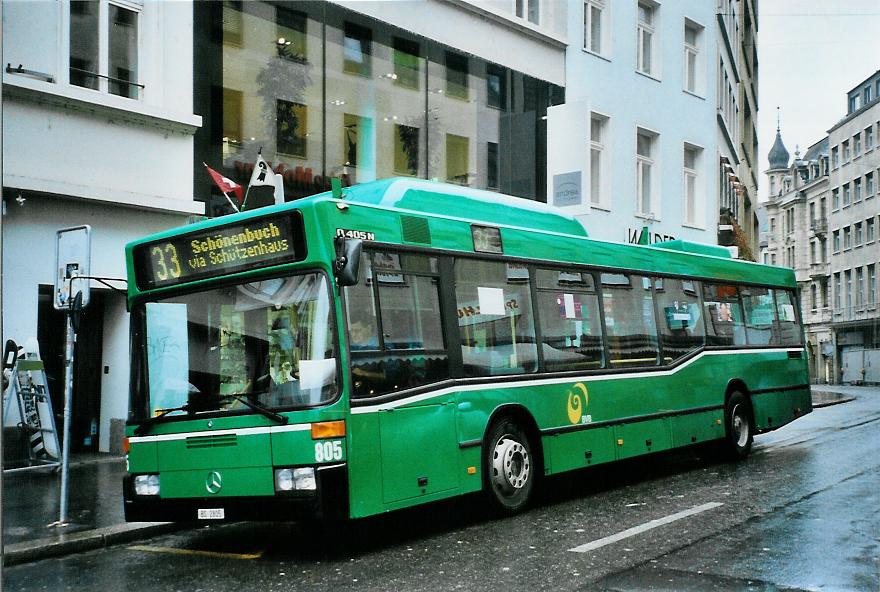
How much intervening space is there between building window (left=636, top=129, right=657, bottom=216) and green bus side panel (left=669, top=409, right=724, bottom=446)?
42.0 ft

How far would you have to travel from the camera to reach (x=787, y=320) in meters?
16.0

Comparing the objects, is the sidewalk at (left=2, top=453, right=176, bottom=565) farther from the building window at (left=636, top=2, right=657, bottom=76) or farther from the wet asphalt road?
the building window at (left=636, top=2, right=657, bottom=76)

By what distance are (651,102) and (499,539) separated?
1987 centimetres

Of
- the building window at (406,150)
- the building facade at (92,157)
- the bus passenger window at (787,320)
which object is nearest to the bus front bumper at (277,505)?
the building facade at (92,157)

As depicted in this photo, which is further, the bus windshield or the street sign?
the street sign

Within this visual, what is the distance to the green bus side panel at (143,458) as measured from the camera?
8.21 meters

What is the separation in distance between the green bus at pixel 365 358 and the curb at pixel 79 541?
26.4 inches

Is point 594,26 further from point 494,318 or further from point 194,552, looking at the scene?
point 194,552

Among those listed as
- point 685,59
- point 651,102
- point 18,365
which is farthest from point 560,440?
point 685,59

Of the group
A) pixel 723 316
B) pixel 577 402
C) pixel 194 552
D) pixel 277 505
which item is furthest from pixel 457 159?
pixel 277 505

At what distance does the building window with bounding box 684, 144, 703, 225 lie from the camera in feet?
93.9

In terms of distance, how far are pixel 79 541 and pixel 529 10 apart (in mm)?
16648

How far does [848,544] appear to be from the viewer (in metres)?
7.64

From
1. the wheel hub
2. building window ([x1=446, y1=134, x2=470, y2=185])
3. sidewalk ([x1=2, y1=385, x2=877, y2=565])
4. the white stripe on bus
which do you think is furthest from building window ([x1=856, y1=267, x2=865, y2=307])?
the wheel hub
